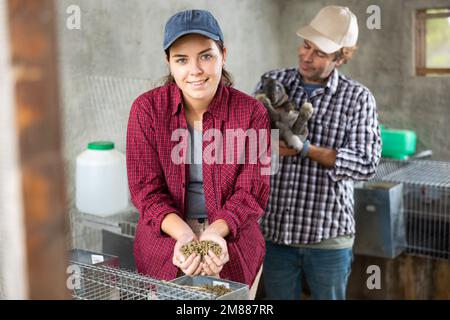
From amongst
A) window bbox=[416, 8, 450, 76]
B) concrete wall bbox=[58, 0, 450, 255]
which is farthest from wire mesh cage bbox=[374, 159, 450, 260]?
window bbox=[416, 8, 450, 76]

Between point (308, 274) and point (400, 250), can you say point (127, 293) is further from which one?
point (400, 250)

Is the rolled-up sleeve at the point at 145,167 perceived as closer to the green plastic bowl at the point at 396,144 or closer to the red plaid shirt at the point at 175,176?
the red plaid shirt at the point at 175,176

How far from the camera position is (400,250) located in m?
3.37

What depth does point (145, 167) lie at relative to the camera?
1.77 m

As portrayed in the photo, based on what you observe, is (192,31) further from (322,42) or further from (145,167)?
(322,42)

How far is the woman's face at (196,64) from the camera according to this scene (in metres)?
1.72

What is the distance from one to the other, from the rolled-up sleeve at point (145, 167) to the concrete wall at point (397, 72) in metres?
2.79

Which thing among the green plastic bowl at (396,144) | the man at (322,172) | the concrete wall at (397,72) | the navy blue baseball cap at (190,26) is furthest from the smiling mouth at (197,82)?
the concrete wall at (397,72)

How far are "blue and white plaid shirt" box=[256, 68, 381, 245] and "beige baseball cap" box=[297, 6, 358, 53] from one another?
132mm

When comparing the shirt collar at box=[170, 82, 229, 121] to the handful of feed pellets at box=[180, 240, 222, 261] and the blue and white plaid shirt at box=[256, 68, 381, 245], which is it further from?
the blue and white plaid shirt at box=[256, 68, 381, 245]

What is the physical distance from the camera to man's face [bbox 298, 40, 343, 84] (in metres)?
2.46

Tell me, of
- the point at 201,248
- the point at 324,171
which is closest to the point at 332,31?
the point at 324,171

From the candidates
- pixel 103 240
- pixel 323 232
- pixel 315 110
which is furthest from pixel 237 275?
pixel 103 240

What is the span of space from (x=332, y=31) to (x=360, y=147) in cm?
48
